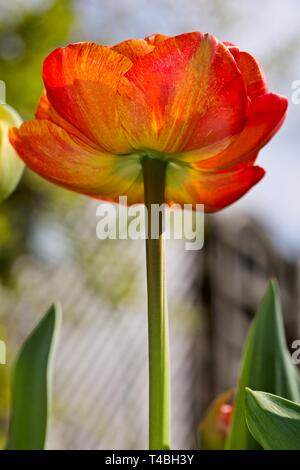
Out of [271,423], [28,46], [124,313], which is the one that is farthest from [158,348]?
[124,313]

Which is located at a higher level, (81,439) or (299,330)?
(299,330)

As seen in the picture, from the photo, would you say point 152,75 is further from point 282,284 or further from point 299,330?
point 282,284

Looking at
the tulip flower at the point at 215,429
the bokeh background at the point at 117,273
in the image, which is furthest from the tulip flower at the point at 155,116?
the bokeh background at the point at 117,273

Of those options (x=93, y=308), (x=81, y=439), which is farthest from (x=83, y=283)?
(x=81, y=439)

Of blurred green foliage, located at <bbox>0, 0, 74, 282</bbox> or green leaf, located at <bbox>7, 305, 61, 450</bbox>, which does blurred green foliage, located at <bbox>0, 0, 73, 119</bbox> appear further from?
green leaf, located at <bbox>7, 305, 61, 450</bbox>

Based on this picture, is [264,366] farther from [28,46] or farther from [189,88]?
[28,46]

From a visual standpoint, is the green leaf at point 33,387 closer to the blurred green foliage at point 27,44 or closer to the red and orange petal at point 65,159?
the red and orange petal at point 65,159
